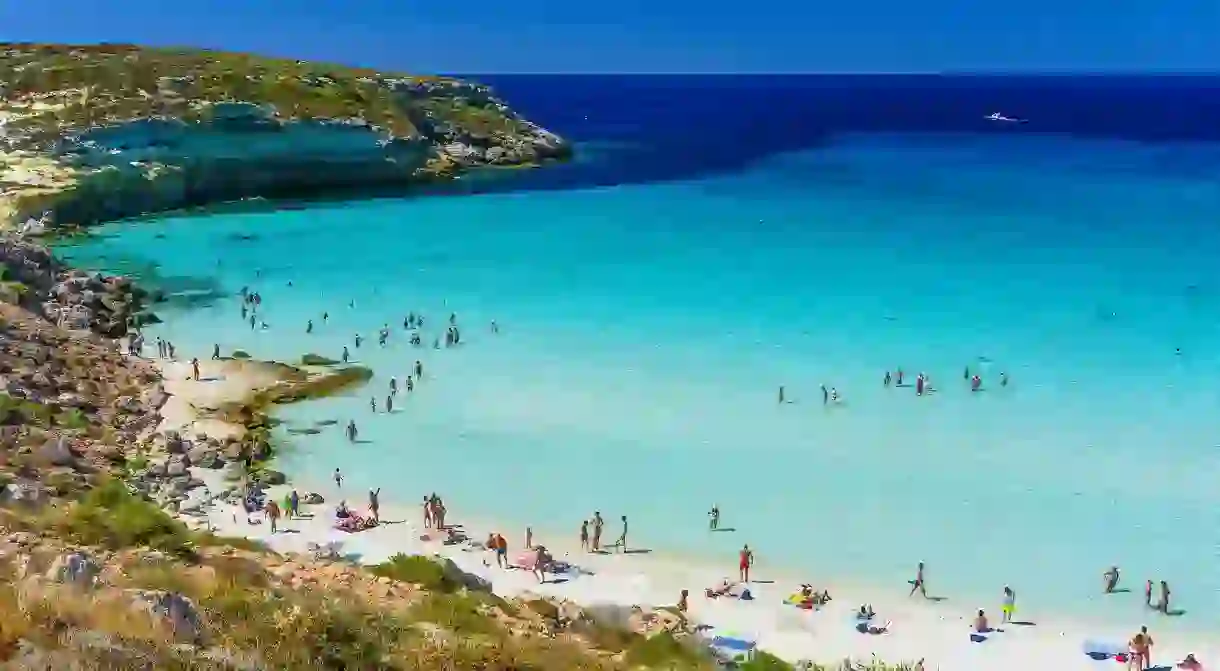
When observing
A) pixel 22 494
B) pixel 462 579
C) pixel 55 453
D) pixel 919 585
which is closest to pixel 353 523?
pixel 55 453

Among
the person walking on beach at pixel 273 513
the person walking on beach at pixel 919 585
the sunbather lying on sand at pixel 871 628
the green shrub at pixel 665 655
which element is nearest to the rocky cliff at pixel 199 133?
the person walking on beach at pixel 273 513

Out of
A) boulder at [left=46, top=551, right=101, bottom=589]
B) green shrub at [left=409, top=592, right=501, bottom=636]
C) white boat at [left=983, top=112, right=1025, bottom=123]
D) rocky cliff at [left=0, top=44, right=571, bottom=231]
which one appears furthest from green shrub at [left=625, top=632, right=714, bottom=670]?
white boat at [left=983, top=112, right=1025, bottom=123]

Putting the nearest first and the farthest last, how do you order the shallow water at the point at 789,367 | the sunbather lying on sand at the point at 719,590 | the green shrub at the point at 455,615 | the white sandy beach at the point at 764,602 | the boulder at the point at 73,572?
the boulder at the point at 73,572, the green shrub at the point at 455,615, the white sandy beach at the point at 764,602, the sunbather lying on sand at the point at 719,590, the shallow water at the point at 789,367

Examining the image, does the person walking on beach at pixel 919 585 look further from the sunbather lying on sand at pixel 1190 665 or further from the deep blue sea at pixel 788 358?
the sunbather lying on sand at pixel 1190 665

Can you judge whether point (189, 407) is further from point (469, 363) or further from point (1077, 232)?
point (1077, 232)

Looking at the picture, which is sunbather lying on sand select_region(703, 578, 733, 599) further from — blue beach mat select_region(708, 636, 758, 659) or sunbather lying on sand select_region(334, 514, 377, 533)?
sunbather lying on sand select_region(334, 514, 377, 533)

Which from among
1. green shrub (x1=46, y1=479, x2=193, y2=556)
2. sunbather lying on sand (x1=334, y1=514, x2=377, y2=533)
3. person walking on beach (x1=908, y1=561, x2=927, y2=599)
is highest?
green shrub (x1=46, y1=479, x2=193, y2=556)

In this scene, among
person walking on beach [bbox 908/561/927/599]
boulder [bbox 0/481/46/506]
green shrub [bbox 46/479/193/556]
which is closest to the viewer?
green shrub [bbox 46/479/193/556]
